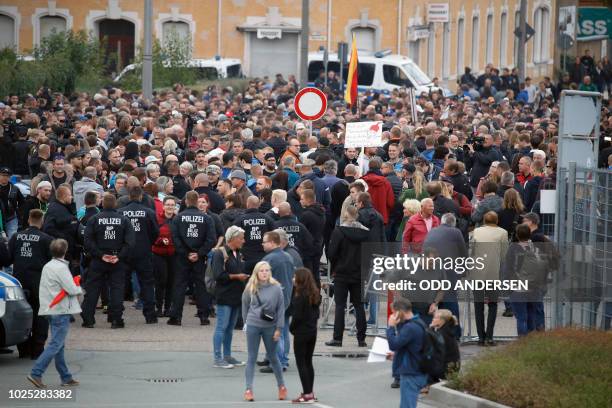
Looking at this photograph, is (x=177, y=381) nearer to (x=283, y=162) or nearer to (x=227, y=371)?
(x=227, y=371)

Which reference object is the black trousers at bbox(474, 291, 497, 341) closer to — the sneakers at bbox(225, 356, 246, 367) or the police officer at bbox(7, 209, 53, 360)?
the sneakers at bbox(225, 356, 246, 367)

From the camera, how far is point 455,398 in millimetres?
14312

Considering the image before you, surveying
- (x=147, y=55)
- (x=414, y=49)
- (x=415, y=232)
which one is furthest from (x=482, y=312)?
(x=414, y=49)

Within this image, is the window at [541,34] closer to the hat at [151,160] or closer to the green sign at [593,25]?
the green sign at [593,25]

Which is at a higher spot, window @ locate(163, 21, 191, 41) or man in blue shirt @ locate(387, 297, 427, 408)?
window @ locate(163, 21, 191, 41)

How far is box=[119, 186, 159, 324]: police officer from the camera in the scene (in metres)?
18.3

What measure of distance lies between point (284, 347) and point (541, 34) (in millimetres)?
57581

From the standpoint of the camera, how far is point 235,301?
15961 millimetres

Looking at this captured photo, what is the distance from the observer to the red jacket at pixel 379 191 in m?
20.3

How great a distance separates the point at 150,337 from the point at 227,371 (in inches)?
83.6

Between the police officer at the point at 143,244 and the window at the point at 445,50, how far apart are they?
4126 centimetres

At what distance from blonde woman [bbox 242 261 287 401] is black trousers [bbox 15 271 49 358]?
2.79 m

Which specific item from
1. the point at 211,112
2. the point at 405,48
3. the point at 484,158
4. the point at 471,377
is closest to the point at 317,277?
the point at 471,377

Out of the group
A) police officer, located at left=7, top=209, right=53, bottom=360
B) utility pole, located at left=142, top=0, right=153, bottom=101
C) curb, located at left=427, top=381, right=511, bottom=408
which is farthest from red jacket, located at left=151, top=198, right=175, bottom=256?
utility pole, located at left=142, top=0, right=153, bottom=101
